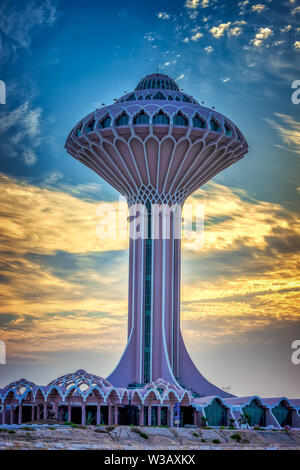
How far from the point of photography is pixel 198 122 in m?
A: 94.9

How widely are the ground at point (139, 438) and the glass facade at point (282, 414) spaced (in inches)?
262

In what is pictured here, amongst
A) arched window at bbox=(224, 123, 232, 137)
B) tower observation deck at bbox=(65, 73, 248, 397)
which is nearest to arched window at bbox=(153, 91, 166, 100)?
tower observation deck at bbox=(65, 73, 248, 397)

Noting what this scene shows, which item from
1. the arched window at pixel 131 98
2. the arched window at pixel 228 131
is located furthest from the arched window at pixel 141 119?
the arched window at pixel 228 131

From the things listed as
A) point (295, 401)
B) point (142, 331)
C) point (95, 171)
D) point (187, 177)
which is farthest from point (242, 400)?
point (95, 171)

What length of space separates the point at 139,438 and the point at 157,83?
50.6 meters

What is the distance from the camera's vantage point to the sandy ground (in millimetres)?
59344

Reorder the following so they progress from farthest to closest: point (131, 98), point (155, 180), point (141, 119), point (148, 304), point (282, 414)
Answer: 1. point (131, 98)
2. point (155, 180)
3. point (148, 304)
4. point (141, 119)
5. point (282, 414)

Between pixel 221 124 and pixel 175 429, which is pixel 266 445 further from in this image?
pixel 221 124

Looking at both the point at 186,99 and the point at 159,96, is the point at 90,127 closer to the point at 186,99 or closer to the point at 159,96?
the point at 159,96

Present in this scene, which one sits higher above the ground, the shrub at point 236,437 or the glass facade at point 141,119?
the glass facade at point 141,119

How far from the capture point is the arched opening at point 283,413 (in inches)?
3504

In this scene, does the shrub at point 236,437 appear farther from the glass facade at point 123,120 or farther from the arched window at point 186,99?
the arched window at point 186,99

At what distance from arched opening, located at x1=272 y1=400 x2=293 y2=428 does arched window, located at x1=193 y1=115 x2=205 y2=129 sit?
3256 cm

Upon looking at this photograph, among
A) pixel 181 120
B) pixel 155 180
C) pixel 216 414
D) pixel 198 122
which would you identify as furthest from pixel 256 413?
pixel 181 120
